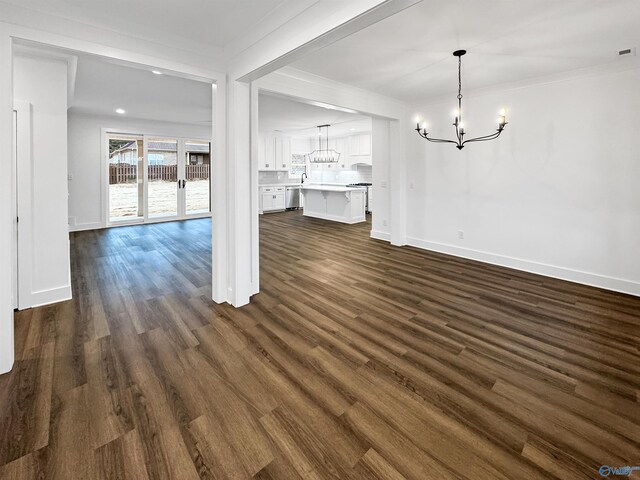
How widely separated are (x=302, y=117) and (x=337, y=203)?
99.6 inches

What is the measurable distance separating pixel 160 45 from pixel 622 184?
5.31 metres

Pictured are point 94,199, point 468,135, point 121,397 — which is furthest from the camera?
point 94,199

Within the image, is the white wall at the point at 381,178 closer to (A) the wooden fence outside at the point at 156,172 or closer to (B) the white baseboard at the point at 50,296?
(B) the white baseboard at the point at 50,296

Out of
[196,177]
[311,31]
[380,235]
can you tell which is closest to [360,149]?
[380,235]

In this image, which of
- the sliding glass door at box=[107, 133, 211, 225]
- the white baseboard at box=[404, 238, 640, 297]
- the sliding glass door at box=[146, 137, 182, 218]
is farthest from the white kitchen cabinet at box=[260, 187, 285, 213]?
the white baseboard at box=[404, 238, 640, 297]

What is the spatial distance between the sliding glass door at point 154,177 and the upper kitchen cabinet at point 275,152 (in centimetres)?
185

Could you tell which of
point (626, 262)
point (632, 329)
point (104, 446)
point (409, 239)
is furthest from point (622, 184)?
point (104, 446)

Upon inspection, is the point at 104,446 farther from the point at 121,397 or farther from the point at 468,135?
the point at 468,135

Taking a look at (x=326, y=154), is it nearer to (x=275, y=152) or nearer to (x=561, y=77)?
Answer: (x=275, y=152)

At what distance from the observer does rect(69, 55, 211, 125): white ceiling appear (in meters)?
4.39

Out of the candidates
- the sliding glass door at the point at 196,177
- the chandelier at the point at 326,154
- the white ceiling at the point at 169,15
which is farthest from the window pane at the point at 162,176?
the white ceiling at the point at 169,15

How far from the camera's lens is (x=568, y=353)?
2.53 metres

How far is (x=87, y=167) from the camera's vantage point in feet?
24.5

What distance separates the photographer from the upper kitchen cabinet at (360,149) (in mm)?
10430
